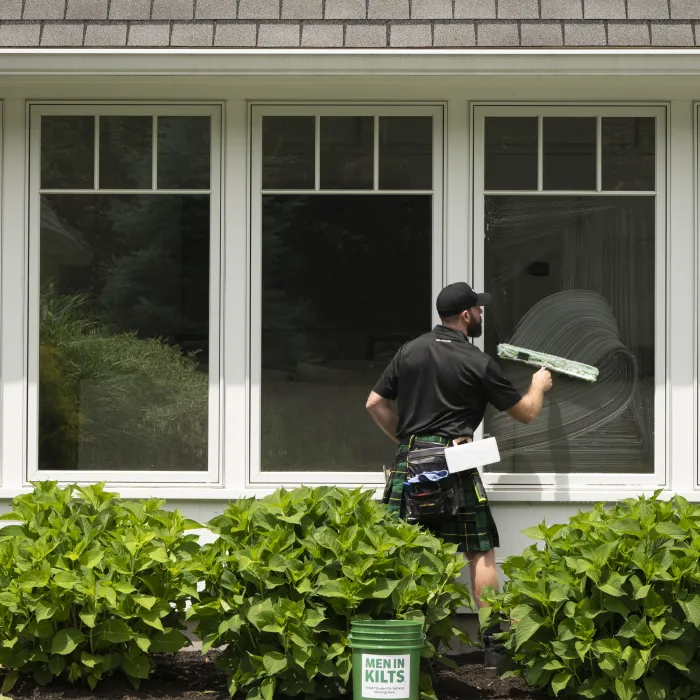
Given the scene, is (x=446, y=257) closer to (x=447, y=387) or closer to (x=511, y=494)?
(x=447, y=387)

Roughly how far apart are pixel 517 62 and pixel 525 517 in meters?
2.52

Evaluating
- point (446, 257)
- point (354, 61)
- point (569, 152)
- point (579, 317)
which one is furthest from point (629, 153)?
point (354, 61)

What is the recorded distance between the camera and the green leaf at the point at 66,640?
19.1ft

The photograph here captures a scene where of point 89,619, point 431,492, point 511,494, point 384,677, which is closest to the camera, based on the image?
point 384,677

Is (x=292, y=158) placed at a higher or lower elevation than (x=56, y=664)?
higher

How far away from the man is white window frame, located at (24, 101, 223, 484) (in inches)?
43.9

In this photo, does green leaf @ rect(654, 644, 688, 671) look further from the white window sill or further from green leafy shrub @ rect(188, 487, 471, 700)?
the white window sill

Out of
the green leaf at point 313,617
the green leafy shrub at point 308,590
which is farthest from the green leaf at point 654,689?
the green leaf at point 313,617

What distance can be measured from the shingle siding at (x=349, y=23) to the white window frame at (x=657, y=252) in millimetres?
461

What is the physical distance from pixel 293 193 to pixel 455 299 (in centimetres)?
123

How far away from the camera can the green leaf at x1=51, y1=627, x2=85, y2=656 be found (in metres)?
5.81

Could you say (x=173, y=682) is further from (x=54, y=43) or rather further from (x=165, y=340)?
(x=54, y=43)

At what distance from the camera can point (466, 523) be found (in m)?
6.45

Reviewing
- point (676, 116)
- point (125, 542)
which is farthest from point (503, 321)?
point (125, 542)
